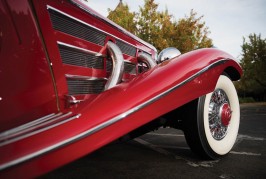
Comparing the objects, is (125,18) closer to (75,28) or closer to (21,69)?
(75,28)

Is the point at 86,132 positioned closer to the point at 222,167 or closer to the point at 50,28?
the point at 50,28

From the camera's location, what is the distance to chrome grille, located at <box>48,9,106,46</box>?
5.91ft

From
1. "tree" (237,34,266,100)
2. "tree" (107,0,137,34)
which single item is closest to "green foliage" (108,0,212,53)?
"tree" (107,0,137,34)

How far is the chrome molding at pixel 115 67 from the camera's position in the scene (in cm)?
210

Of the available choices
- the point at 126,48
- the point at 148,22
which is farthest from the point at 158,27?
the point at 126,48

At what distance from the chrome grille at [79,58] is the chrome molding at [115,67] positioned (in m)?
0.14

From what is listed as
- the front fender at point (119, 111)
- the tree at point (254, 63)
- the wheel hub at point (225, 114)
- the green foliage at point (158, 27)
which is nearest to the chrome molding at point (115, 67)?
the front fender at point (119, 111)

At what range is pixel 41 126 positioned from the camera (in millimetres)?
1246

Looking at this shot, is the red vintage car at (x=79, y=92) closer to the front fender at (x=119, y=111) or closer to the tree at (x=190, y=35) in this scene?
the front fender at (x=119, y=111)

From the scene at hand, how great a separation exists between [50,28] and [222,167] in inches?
67.1

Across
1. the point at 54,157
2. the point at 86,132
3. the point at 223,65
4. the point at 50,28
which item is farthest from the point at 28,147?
the point at 223,65

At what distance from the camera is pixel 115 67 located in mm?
2188

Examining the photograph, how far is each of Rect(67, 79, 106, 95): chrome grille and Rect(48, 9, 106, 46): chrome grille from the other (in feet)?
1.23

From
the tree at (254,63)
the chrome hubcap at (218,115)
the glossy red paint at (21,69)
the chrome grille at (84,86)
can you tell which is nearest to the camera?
the glossy red paint at (21,69)
